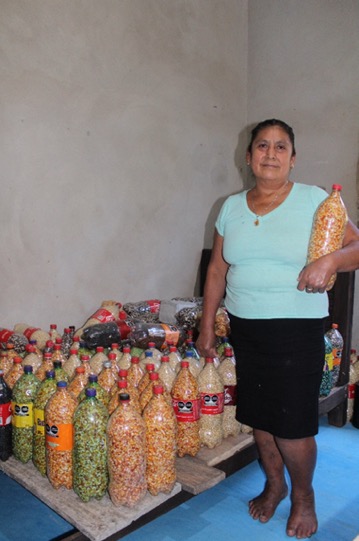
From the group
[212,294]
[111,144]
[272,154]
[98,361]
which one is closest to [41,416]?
[98,361]

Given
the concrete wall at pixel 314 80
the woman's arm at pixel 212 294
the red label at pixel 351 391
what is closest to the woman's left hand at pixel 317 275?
the woman's arm at pixel 212 294

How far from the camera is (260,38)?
4176 millimetres

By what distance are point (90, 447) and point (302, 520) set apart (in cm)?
92

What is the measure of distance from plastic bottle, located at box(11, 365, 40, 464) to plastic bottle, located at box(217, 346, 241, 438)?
864 mm

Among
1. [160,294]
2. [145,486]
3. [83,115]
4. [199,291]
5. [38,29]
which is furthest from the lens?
[199,291]

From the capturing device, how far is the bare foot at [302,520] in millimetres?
1905

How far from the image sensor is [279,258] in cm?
171

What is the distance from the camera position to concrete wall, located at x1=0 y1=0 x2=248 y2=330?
2951 millimetres

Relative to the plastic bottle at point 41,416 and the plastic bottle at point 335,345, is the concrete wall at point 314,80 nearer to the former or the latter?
the plastic bottle at point 335,345

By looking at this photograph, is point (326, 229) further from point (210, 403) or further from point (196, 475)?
point (196, 475)

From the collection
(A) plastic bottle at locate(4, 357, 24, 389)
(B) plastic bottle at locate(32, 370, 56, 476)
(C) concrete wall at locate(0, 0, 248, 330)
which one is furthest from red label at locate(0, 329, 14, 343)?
(B) plastic bottle at locate(32, 370, 56, 476)

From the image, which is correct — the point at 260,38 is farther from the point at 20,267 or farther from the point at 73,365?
the point at 73,365

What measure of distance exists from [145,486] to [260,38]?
3839 millimetres

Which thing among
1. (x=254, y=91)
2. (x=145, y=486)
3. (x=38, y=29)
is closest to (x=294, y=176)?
(x=254, y=91)
